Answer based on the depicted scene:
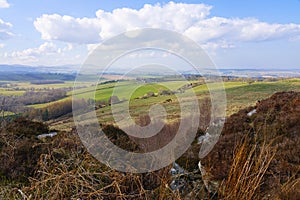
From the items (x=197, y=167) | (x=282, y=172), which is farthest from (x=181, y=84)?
(x=282, y=172)

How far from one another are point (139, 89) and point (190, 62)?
9.57ft

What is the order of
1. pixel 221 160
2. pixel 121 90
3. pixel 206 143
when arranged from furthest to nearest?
pixel 206 143
pixel 121 90
pixel 221 160

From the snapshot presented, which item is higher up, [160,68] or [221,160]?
[160,68]

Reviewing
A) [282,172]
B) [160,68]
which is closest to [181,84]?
[160,68]

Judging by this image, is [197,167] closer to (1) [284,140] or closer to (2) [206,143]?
(2) [206,143]

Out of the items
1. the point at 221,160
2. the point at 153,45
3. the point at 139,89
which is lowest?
the point at 221,160

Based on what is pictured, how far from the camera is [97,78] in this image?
4324 millimetres

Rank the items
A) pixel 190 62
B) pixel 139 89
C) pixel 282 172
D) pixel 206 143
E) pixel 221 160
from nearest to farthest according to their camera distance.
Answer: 1. pixel 282 172
2. pixel 190 62
3. pixel 221 160
4. pixel 206 143
5. pixel 139 89

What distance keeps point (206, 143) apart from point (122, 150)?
2.24 meters

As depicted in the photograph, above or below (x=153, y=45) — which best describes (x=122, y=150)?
below

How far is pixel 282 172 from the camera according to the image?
165 inches

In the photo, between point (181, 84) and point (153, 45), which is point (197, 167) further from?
point (153, 45)

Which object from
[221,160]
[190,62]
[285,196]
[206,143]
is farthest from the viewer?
→ [206,143]

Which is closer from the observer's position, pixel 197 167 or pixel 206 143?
pixel 197 167
